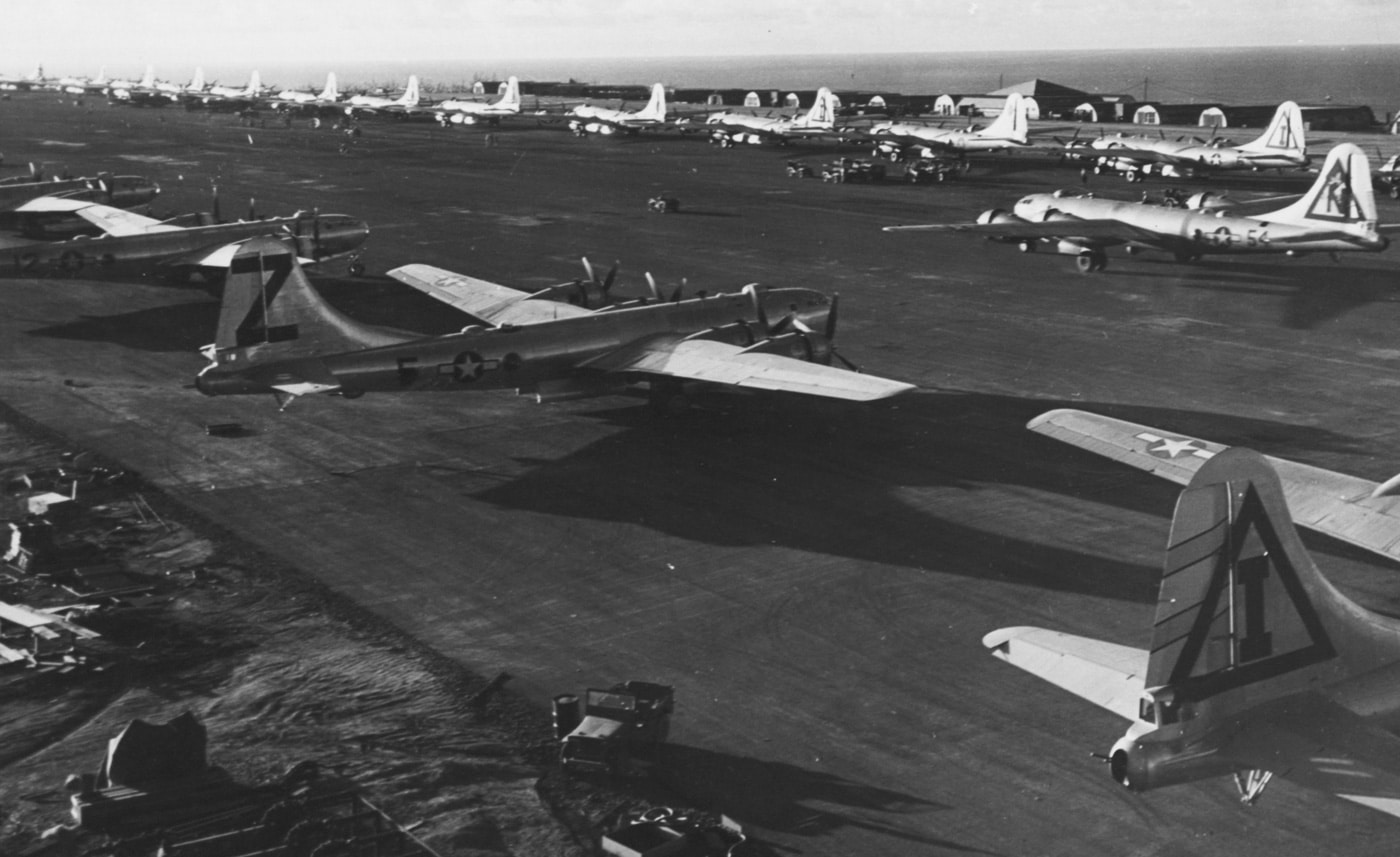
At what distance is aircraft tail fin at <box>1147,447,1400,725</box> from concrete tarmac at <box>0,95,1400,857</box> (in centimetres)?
358

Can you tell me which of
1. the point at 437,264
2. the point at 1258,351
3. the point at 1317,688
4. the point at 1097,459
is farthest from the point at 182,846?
the point at 437,264

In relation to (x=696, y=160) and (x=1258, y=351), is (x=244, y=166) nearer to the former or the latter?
(x=696, y=160)

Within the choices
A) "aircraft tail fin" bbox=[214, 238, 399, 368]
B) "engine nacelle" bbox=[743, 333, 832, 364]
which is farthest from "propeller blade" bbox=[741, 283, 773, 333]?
"aircraft tail fin" bbox=[214, 238, 399, 368]

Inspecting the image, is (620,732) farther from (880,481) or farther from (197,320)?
(197,320)

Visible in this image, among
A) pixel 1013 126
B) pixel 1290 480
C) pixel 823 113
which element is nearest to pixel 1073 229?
pixel 1290 480

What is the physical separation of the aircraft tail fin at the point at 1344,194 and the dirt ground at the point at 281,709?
4578cm

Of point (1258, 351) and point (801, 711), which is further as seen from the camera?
point (1258, 351)

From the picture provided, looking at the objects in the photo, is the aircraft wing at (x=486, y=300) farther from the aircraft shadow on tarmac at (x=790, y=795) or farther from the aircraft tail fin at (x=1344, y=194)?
the aircraft tail fin at (x=1344, y=194)

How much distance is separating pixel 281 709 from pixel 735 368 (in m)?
15.7

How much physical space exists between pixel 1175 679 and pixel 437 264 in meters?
53.1

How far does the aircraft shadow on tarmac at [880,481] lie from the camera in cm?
2627

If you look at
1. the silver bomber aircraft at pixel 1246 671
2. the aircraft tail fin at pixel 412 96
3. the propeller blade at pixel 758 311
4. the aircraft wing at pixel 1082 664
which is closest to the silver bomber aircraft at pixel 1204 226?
the propeller blade at pixel 758 311

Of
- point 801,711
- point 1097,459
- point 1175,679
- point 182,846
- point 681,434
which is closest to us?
point 1175,679

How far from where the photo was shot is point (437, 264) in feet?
203
